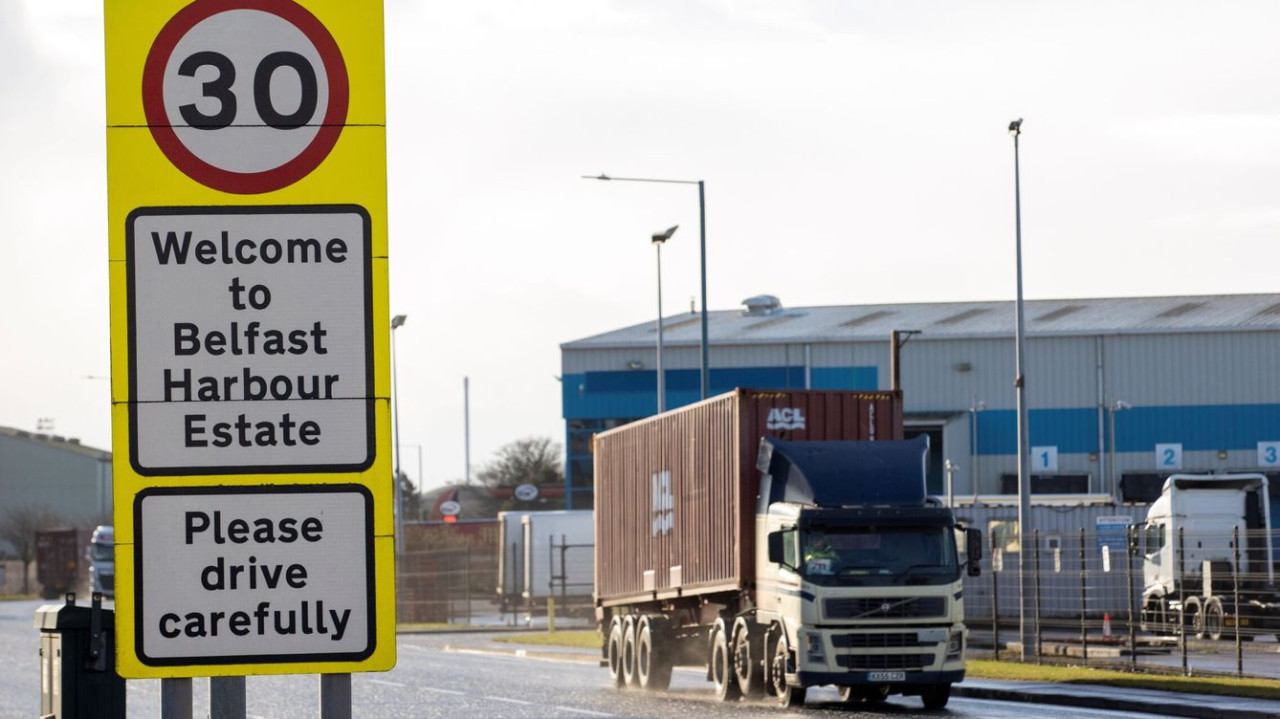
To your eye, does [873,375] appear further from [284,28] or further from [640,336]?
[284,28]

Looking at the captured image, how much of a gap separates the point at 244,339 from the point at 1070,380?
72.0m

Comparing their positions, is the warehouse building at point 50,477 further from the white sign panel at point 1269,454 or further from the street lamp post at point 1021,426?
the street lamp post at point 1021,426

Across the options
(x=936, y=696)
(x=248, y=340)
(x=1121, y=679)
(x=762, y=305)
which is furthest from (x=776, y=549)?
(x=762, y=305)

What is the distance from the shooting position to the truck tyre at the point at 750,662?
26.0 m

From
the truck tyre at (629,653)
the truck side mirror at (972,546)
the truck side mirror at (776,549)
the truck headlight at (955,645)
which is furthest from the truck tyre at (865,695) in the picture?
the truck tyre at (629,653)

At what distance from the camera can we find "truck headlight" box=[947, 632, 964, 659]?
25.0m

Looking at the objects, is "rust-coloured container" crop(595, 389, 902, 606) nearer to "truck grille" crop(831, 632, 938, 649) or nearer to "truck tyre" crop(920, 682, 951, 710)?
"truck grille" crop(831, 632, 938, 649)

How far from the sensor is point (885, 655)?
24.9 meters

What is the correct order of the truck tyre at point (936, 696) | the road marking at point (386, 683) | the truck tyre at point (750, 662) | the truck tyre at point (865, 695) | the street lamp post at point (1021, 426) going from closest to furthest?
the truck tyre at point (936, 696)
the truck tyre at point (750, 662)
the truck tyre at point (865, 695)
the road marking at point (386, 683)
the street lamp post at point (1021, 426)

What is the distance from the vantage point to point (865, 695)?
88.9 ft

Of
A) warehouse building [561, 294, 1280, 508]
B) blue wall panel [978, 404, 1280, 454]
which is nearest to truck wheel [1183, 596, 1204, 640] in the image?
warehouse building [561, 294, 1280, 508]

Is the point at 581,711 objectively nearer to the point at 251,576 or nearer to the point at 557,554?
the point at 251,576

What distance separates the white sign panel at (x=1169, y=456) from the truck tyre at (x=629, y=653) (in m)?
45.5

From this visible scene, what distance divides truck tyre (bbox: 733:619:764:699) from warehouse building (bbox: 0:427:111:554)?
102 metres
